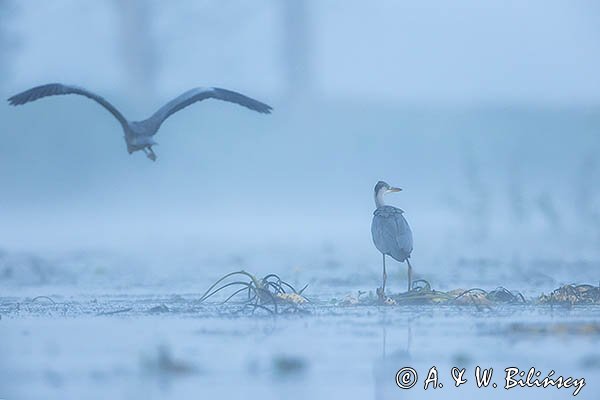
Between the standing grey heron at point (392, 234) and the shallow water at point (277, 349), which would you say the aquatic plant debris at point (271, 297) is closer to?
the shallow water at point (277, 349)

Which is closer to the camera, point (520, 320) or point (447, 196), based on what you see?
point (520, 320)

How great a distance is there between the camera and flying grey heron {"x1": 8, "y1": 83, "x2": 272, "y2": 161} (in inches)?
305

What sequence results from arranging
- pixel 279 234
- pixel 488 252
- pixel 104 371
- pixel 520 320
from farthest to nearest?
pixel 279 234 → pixel 488 252 → pixel 520 320 → pixel 104 371

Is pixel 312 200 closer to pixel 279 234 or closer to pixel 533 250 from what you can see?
pixel 279 234

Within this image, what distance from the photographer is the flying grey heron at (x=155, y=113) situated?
305 inches

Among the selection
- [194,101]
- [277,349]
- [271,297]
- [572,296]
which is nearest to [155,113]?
[194,101]

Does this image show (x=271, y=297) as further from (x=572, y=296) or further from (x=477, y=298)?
(x=572, y=296)

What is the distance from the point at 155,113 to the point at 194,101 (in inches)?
8.7

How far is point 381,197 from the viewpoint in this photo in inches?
351

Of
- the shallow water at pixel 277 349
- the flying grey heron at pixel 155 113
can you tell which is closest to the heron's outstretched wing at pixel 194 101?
the flying grey heron at pixel 155 113

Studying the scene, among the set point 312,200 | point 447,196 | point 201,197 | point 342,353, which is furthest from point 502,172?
point 342,353

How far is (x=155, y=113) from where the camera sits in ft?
26.3

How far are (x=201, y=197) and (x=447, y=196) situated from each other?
6.66 feet

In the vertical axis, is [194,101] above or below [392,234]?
above
